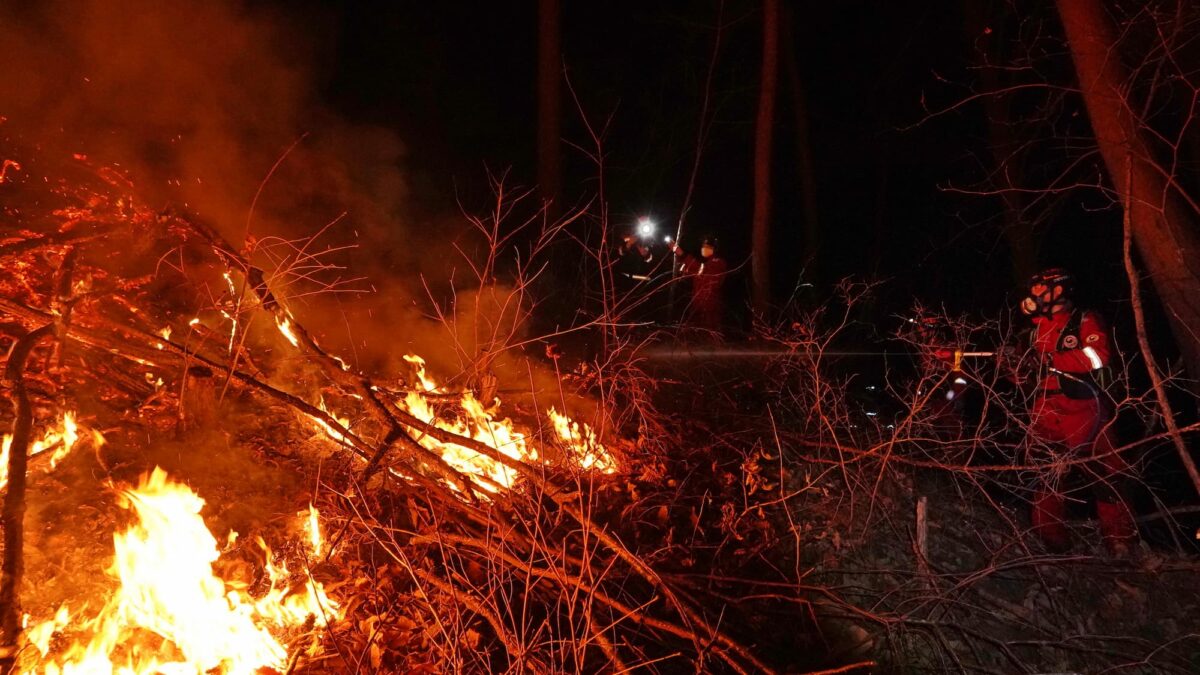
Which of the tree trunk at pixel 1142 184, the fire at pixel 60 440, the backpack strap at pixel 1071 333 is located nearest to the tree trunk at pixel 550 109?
the tree trunk at pixel 1142 184

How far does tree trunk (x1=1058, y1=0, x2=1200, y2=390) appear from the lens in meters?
5.03

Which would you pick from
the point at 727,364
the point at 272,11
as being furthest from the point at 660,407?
the point at 272,11

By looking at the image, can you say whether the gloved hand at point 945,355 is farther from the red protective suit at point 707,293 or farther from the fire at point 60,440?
the fire at point 60,440

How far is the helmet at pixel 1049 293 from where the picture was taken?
5605 mm

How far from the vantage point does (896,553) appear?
5.10 meters

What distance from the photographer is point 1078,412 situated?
17.8 ft

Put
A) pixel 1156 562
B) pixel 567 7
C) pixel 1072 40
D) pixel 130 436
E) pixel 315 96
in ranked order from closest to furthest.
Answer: pixel 130 436
pixel 1156 562
pixel 1072 40
pixel 315 96
pixel 567 7

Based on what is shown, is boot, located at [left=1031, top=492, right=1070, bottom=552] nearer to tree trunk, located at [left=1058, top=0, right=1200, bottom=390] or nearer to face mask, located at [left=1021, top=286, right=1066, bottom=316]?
tree trunk, located at [left=1058, top=0, right=1200, bottom=390]

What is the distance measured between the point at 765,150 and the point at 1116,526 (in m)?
7.16

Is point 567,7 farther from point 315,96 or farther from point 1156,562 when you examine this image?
point 1156,562

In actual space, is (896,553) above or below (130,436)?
below

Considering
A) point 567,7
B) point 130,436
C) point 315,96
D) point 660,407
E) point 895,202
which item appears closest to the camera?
point 130,436

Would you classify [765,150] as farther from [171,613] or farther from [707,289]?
[171,613]

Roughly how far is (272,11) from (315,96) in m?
1.02
